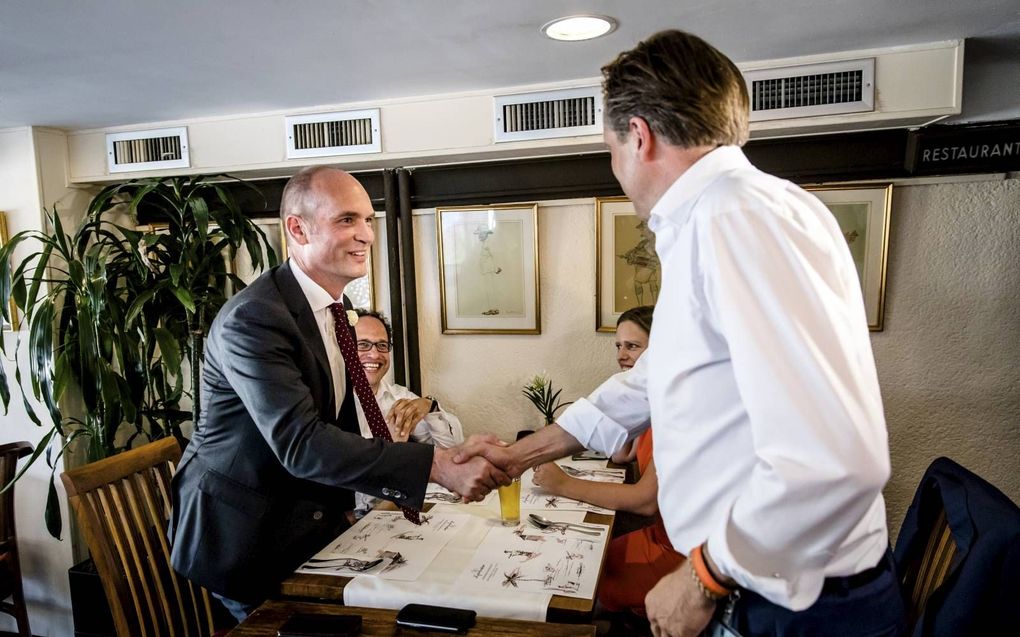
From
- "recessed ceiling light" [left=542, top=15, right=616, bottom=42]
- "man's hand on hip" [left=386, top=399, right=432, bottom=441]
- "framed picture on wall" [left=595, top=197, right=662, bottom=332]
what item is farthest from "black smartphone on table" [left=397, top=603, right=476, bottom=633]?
"framed picture on wall" [left=595, top=197, right=662, bottom=332]

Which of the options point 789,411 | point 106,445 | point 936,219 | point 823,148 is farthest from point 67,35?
point 936,219

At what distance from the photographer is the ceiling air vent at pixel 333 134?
9.09 feet

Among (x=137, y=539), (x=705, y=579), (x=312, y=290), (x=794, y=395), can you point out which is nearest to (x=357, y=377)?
(x=312, y=290)

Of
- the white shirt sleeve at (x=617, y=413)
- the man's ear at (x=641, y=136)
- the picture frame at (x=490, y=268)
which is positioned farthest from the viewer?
the picture frame at (x=490, y=268)

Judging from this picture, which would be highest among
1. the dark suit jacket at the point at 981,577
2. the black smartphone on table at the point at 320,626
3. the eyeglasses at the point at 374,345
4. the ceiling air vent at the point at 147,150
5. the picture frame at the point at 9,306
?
the ceiling air vent at the point at 147,150

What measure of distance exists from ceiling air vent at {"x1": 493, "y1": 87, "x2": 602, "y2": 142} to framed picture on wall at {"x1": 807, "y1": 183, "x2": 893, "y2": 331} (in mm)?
1009

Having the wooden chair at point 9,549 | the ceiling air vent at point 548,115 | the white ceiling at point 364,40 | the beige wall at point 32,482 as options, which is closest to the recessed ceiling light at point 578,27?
the white ceiling at point 364,40

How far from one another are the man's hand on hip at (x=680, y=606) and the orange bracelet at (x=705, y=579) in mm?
13

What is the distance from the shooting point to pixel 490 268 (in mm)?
3018

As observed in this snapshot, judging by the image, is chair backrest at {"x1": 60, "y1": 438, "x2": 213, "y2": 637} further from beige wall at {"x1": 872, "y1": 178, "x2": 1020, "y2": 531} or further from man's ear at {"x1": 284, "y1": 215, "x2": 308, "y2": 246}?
beige wall at {"x1": 872, "y1": 178, "x2": 1020, "y2": 531}

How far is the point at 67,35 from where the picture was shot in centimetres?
187

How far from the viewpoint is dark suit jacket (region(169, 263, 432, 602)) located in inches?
56.6

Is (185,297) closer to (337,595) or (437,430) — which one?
(437,430)

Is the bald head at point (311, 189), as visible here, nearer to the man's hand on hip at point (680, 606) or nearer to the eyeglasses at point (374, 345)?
the eyeglasses at point (374, 345)
